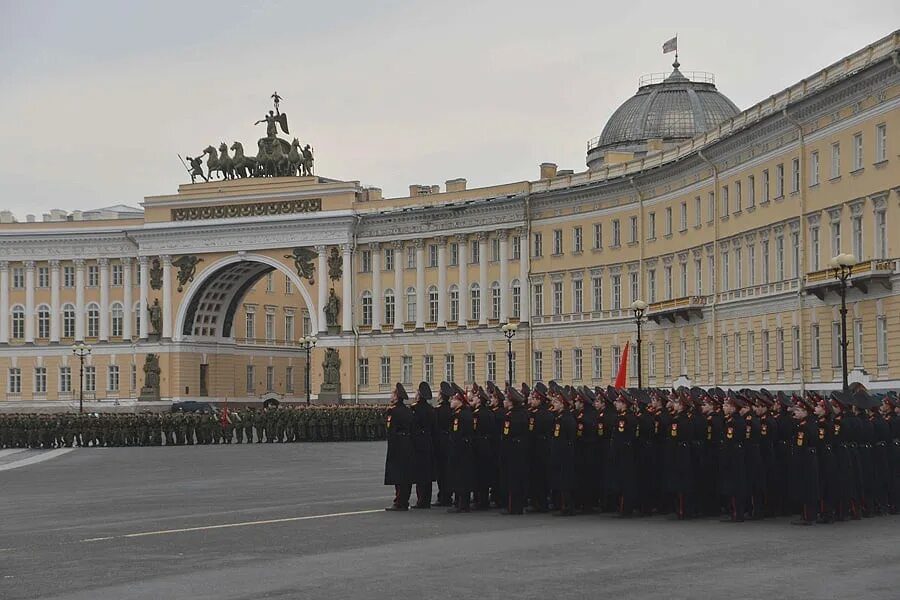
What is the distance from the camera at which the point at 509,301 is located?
72.2 meters

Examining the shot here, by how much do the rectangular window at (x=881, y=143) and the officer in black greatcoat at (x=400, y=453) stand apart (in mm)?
24194

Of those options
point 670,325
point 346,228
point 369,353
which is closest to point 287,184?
point 346,228

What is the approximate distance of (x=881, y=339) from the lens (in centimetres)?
4216

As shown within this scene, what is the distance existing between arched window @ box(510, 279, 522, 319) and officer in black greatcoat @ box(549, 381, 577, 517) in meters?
50.4

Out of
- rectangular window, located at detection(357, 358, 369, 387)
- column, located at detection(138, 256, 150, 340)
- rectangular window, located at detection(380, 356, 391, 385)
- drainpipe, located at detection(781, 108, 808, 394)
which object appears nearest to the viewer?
drainpipe, located at detection(781, 108, 808, 394)

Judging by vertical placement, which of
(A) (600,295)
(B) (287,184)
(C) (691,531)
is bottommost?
(C) (691,531)

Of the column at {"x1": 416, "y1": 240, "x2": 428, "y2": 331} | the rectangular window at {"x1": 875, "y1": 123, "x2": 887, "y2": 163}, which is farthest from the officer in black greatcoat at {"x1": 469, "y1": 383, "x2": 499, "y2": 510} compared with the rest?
the column at {"x1": 416, "y1": 240, "x2": 428, "y2": 331}

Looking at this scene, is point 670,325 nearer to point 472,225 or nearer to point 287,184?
point 472,225

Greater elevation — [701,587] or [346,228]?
[346,228]

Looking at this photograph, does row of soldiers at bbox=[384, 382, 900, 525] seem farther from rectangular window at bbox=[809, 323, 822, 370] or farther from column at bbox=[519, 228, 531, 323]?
column at bbox=[519, 228, 531, 323]

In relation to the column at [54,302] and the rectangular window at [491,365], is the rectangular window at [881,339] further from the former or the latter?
the column at [54,302]

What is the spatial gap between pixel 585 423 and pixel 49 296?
223 feet

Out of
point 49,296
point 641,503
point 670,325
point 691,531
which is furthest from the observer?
Answer: point 49,296

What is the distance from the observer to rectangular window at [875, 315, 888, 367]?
41.9 m
